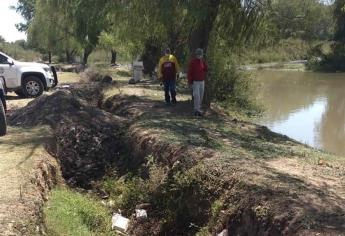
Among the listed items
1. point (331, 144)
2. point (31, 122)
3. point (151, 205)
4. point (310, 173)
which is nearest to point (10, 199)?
point (151, 205)

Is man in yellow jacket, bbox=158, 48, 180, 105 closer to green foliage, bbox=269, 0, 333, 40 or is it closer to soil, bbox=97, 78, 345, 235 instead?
soil, bbox=97, 78, 345, 235

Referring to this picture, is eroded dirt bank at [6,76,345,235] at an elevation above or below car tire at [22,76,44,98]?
below

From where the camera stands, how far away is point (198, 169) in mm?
8344

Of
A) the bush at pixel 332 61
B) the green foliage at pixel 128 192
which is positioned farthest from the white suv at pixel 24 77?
the bush at pixel 332 61

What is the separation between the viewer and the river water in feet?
68.2

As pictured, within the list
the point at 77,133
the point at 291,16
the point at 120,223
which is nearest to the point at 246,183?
the point at 120,223

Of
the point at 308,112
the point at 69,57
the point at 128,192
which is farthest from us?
the point at 69,57

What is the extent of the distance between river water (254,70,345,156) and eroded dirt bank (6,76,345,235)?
726 centimetres

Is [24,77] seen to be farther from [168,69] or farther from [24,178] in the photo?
[24,178]

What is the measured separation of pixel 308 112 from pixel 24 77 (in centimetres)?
1471

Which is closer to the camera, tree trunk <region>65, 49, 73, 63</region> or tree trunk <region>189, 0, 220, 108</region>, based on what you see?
tree trunk <region>189, 0, 220, 108</region>

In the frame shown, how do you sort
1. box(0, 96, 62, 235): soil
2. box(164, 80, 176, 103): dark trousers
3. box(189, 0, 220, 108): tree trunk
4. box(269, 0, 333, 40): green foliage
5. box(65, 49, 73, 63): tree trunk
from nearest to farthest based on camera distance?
1. box(0, 96, 62, 235): soil
2. box(189, 0, 220, 108): tree trunk
3. box(164, 80, 176, 103): dark trousers
4. box(269, 0, 333, 40): green foliage
5. box(65, 49, 73, 63): tree trunk

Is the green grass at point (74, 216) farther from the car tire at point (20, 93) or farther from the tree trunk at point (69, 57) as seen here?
the tree trunk at point (69, 57)

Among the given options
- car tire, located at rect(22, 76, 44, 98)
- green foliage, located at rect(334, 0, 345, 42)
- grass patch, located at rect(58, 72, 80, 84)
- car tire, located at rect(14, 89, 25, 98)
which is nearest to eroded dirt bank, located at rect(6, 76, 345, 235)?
car tire, located at rect(22, 76, 44, 98)
